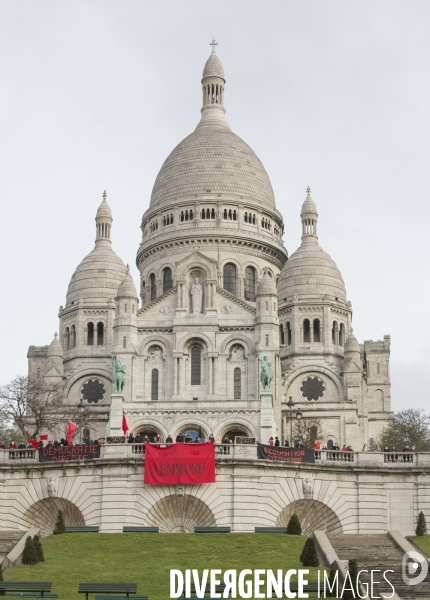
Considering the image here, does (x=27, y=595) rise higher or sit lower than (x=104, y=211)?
lower

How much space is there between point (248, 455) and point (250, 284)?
71.3 meters

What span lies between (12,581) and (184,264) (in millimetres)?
74096

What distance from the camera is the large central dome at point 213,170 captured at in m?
127

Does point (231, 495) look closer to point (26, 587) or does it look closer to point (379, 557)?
point (379, 557)

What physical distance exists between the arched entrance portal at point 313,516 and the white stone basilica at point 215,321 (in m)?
42.4

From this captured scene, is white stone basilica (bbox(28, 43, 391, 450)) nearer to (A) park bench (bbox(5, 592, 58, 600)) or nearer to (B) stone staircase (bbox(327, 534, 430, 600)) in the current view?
(B) stone staircase (bbox(327, 534, 430, 600))

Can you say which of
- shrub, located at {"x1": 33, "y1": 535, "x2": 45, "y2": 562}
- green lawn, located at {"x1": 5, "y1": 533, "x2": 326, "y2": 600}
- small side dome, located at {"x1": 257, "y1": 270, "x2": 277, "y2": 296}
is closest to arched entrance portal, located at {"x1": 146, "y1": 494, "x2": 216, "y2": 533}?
green lawn, located at {"x1": 5, "y1": 533, "x2": 326, "y2": 600}

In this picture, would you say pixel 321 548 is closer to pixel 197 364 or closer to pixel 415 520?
pixel 415 520

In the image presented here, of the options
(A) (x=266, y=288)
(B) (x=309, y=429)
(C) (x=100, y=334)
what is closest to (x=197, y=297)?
(A) (x=266, y=288)

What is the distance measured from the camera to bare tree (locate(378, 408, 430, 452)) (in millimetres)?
98125

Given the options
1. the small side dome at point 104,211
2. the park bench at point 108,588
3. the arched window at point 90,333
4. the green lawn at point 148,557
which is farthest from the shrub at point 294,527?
the small side dome at point 104,211

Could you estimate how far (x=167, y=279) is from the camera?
4815 inches

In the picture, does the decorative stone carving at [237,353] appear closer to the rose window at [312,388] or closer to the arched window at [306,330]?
the rose window at [312,388]

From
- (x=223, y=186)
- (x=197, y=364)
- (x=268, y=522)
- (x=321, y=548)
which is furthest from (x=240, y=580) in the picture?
(x=223, y=186)
